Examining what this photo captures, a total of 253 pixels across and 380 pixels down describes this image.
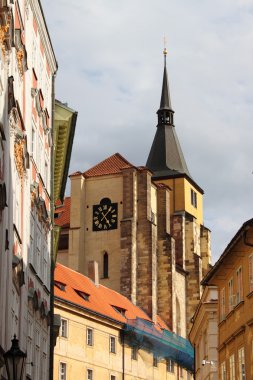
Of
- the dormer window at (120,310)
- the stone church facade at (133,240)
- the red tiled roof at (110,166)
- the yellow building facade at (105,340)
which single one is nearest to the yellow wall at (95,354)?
the yellow building facade at (105,340)

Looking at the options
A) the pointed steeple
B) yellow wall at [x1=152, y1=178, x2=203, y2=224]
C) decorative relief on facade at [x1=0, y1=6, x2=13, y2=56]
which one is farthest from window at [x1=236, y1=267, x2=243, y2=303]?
the pointed steeple

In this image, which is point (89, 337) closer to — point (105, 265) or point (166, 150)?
point (105, 265)

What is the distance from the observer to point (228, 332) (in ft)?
99.1

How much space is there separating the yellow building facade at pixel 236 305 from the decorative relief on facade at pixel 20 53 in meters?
7.38

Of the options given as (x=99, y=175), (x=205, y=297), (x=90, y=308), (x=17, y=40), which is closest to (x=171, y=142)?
(x=99, y=175)

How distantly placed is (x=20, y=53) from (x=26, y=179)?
399cm

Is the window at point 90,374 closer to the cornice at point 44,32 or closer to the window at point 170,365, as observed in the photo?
the window at point 170,365

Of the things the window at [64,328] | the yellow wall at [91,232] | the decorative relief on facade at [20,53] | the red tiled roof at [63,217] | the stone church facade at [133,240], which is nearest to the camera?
the decorative relief on facade at [20,53]

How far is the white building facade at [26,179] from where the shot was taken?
21.2 meters

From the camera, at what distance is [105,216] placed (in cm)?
8450

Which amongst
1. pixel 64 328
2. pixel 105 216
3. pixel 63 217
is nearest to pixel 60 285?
pixel 64 328

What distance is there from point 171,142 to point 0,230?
85.5 meters

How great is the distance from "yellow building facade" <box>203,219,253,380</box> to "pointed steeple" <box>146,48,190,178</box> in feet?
223

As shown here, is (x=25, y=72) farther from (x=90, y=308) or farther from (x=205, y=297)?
(x=90, y=308)
